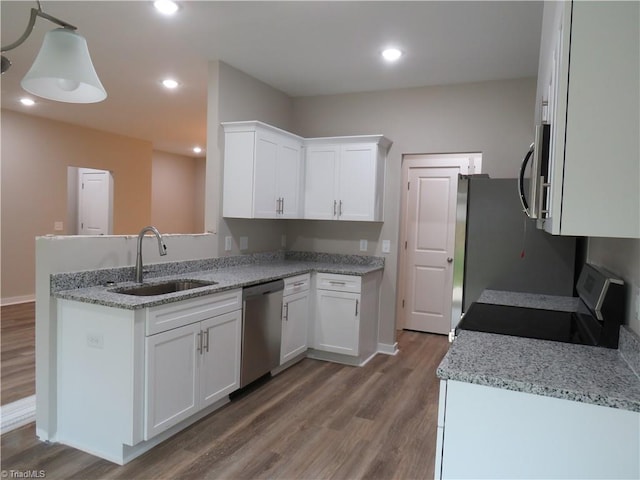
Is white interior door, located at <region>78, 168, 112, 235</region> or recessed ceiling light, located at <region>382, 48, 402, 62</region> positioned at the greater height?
recessed ceiling light, located at <region>382, 48, 402, 62</region>

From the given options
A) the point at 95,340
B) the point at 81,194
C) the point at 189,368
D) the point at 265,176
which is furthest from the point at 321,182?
the point at 81,194

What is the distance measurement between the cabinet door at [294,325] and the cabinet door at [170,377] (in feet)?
3.60

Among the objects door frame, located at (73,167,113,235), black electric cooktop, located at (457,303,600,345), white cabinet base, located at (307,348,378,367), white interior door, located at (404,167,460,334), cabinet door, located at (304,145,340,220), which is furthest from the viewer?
door frame, located at (73,167,113,235)

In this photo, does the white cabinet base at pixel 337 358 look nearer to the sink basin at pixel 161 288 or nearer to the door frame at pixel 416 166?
the door frame at pixel 416 166

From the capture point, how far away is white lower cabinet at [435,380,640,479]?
3.86 feet

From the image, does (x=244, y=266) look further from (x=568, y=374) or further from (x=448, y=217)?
(x=568, y=374)

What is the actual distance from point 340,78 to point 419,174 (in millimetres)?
1670

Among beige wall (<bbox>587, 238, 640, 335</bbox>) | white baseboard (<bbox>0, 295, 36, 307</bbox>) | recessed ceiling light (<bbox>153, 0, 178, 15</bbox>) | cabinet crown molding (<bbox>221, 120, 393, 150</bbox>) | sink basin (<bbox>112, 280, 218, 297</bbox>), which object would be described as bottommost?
white baseboard (<bbox>0, 295, 36, 307</bbox>)

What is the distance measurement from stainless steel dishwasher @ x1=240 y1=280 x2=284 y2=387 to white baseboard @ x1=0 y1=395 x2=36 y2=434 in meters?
1.33

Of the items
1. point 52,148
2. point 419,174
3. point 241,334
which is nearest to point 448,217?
point 419,174

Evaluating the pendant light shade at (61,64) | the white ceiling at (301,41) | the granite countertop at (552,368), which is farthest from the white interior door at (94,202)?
the granite countertop at (552,368)

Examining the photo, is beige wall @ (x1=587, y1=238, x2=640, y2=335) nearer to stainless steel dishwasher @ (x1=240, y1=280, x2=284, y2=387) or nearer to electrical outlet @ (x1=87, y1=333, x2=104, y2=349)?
stainless steel dishwasher @ (x1=240, y1=280, x2=284, y2=387)

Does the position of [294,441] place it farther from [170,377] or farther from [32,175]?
[32,175]

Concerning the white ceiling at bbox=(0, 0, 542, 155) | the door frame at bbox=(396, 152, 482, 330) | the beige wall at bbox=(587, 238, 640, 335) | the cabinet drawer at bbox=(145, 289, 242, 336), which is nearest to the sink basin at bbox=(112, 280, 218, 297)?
the cabinet drawer at bbox=(145, 289, 242, 336)
